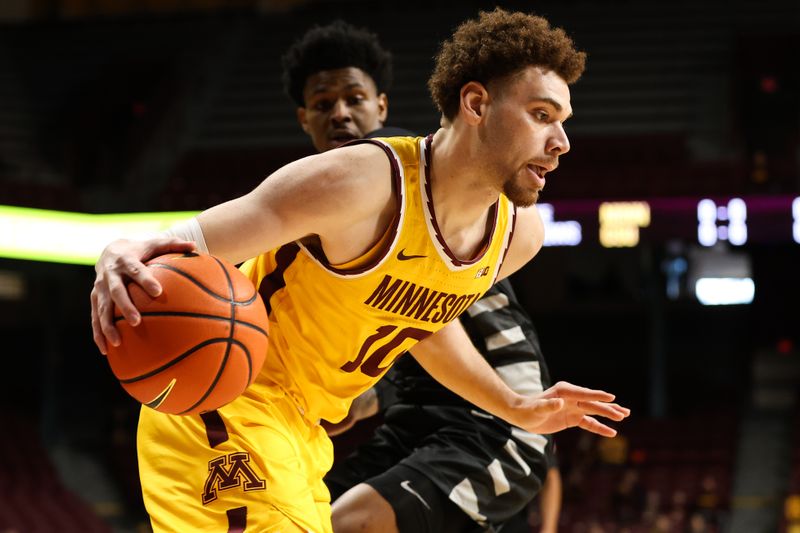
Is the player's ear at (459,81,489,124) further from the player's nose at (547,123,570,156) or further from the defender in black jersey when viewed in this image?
the defender in black jersey

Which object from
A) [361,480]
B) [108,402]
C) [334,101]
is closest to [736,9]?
[108,402]

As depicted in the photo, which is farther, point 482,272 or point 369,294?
point 482,272

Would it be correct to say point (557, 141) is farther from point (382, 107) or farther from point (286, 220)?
point (382, 107)

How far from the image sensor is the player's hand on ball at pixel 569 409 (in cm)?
280

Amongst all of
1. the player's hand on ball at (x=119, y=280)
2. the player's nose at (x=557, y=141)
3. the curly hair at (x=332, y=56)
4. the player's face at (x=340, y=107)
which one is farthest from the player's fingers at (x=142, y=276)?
the curly hair at (x=332, y=56)

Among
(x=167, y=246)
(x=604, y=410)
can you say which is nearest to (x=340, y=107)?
(x=604, y=410)

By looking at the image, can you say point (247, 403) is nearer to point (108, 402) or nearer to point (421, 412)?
point (421, 412)

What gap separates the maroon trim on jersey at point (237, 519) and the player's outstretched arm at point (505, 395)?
78 cm

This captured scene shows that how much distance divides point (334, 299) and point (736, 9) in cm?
1394

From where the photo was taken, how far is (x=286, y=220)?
98.5 inches

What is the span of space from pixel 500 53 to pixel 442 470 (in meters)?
1.35

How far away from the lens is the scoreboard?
1055 centimetres

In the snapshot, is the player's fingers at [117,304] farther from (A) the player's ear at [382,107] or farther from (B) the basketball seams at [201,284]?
(A) the player's ear at [382,107]

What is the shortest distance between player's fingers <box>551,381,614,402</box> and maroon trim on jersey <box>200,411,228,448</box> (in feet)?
2.82
